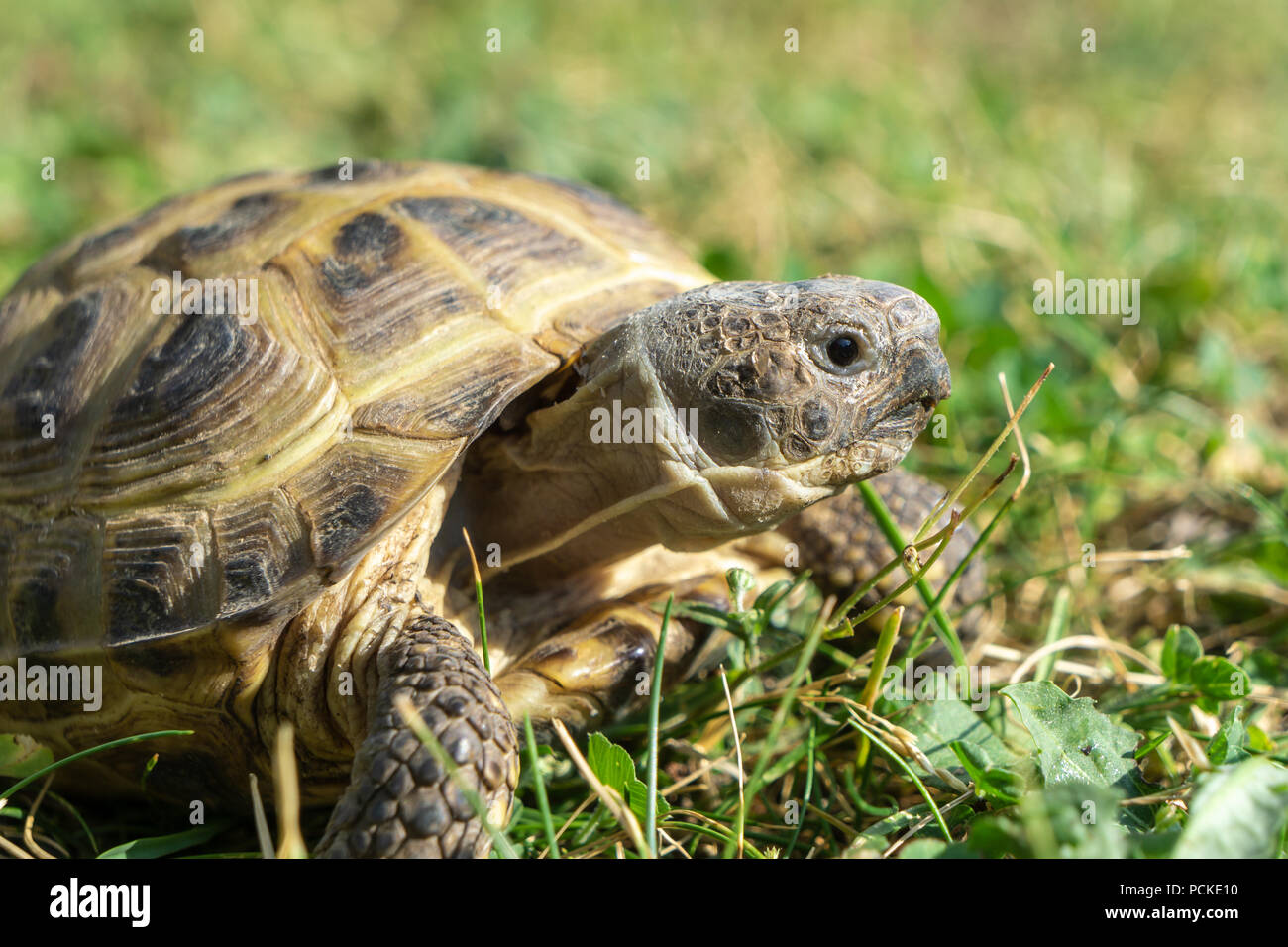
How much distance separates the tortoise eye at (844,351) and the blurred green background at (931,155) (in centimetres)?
98

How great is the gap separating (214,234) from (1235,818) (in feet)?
9.04

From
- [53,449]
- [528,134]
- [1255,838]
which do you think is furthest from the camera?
[528,134]

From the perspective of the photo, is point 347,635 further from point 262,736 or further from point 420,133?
point 420,133

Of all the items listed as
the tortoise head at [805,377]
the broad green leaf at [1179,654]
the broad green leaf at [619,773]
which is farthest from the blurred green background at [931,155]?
the broad green leaf at [619,773]

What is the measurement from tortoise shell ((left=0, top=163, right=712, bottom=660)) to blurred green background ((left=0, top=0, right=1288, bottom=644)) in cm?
166

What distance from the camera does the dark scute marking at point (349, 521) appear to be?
7.59 ft

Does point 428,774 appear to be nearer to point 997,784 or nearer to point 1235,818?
point 997,784

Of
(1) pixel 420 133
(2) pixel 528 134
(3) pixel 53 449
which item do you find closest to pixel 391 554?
(3) pixel 53 449

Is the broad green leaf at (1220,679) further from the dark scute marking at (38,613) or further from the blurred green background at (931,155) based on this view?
the dark scute marking at (38,613)

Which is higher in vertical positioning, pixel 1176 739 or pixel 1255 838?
pixel 1255 838

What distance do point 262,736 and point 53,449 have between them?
0.93 m

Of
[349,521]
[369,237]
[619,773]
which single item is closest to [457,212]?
[369,237]

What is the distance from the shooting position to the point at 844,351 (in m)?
2.40
